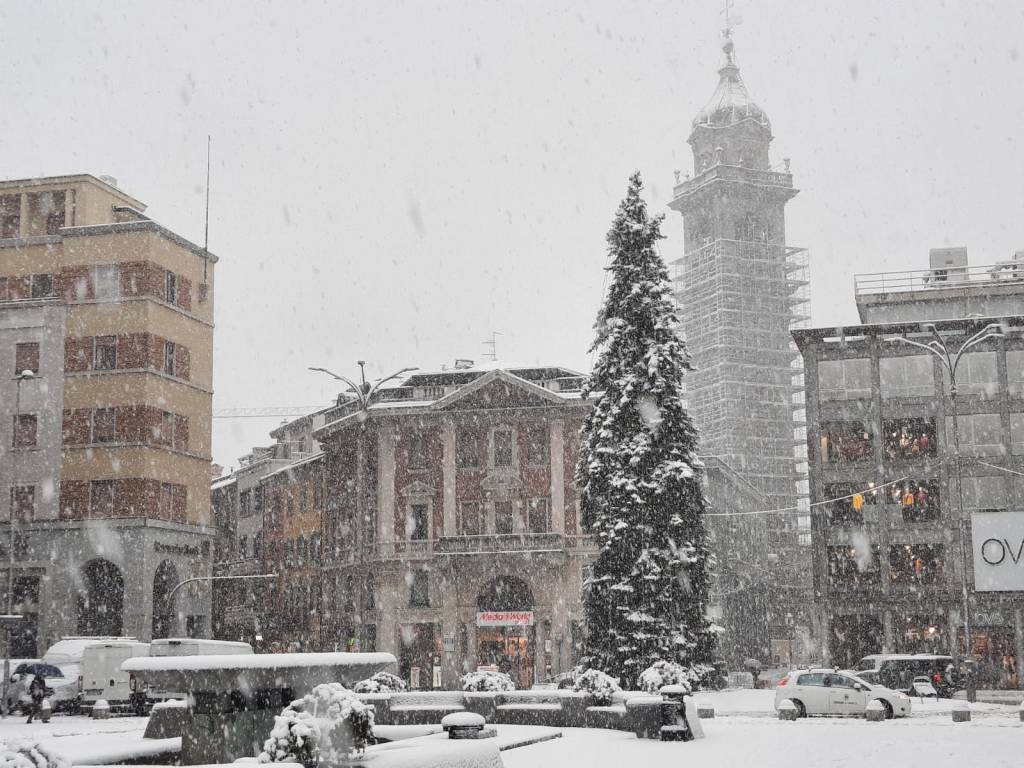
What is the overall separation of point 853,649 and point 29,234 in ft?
141

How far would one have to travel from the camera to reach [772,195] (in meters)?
150

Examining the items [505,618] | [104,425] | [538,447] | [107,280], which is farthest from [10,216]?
[505,618]

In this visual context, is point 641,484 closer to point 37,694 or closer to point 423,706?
point 423,706

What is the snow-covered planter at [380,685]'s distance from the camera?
28906 millimetres

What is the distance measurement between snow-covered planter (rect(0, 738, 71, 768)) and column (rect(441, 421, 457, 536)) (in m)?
51.2

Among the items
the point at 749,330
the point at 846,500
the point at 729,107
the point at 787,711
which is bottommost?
the point at 787,711

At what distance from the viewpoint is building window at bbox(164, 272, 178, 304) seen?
5697cm

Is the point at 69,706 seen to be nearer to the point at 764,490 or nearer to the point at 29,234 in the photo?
the point at 29,234

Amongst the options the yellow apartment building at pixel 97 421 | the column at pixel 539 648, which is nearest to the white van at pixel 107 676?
the yellow apartment building at pixel 97 421

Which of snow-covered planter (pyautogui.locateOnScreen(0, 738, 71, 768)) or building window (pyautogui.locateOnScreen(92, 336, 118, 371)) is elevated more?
building window (pyautogui.locateOnScreen(92, 336, 118, 371))

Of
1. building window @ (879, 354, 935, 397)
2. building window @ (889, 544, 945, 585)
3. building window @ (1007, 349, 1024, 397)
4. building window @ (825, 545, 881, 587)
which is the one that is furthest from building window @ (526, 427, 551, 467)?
building window @ (1007, 349, 1024, 397)

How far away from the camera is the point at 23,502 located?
179ft

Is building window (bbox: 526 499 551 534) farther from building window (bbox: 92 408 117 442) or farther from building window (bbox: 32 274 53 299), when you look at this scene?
building window (bbox: 32 274 53 299)

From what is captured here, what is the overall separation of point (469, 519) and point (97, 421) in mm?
18295
